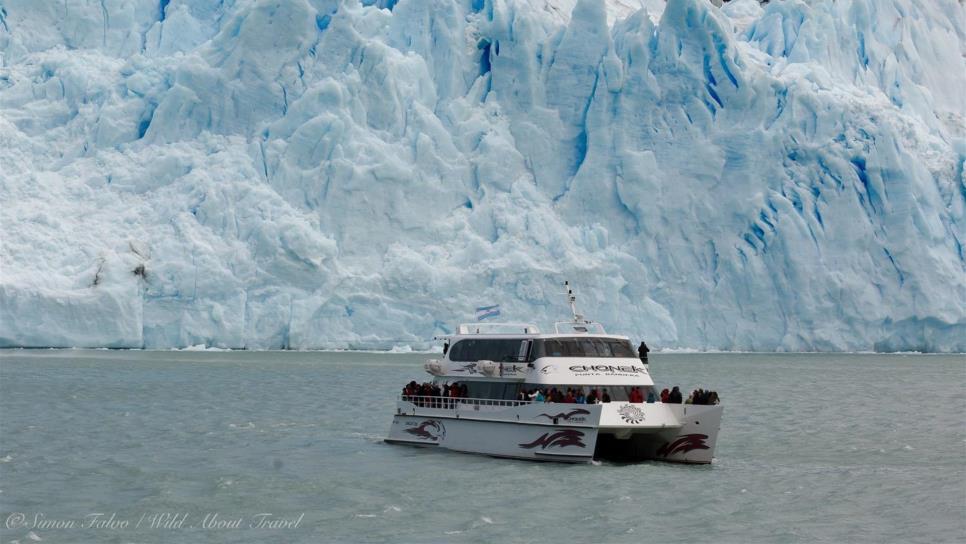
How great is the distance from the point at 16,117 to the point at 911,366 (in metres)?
37.1

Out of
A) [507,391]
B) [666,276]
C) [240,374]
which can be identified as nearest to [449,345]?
[507,391]

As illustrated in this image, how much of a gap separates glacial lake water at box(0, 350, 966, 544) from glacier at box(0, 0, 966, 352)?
12804 mm

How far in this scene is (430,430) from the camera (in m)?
21.2

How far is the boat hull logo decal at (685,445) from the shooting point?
19219 millimetres

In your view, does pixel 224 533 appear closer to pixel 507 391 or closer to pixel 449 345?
pixel 507 391

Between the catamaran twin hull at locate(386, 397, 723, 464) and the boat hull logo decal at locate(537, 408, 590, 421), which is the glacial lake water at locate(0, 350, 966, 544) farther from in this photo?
the boat hull logo decal at locate(537, 408, 590, 421)

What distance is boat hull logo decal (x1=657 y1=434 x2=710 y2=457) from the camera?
19219 mm

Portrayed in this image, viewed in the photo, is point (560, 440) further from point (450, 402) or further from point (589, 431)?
point (450, 402)

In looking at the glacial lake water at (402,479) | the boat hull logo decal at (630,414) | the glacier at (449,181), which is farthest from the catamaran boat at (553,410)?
the glacier at (449,181)

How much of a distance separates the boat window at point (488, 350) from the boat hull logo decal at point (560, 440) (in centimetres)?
172

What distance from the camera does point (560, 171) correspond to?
4881 centimetres

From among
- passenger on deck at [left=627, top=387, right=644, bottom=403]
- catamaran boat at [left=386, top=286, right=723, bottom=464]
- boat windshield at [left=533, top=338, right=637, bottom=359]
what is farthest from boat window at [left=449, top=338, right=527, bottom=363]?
passenger on deck at [left=627, top=387, right=644, bottom=403]

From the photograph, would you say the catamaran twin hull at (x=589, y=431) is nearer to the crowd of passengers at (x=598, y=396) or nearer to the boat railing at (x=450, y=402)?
the boat railing at (x=450, y=402)

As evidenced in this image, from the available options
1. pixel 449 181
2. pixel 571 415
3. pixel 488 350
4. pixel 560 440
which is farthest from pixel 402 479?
pixel 449 181
